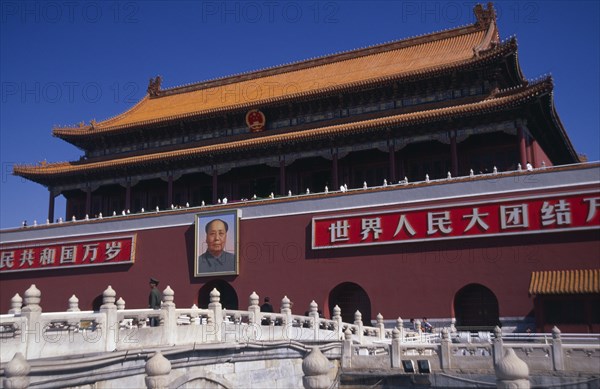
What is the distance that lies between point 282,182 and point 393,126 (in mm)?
4532

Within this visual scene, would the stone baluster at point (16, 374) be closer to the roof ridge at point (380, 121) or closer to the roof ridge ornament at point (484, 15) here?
the roof ridge at point (380, 121)

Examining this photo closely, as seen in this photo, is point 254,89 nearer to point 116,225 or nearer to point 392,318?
point 116,225

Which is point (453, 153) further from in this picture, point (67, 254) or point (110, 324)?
point (67, 254)

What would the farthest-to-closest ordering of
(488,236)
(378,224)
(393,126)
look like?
1. (393,126)
2. (378,224)
3. (488,236)

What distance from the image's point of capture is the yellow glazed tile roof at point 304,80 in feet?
77.3

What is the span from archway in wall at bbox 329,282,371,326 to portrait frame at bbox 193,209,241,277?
343cm

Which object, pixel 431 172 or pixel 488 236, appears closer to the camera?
pixel 488 236

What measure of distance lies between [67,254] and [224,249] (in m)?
6.94

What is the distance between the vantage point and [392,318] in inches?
737

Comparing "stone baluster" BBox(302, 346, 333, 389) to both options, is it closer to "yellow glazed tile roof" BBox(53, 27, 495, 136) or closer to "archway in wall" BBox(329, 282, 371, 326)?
"archway in wall" BBox(329, 282, 371, 326)

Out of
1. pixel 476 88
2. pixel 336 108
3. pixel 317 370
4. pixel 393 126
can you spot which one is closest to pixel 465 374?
pixel 317 370

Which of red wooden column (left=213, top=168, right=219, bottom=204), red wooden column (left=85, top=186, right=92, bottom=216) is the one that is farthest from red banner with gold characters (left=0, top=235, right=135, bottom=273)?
red wooden column (left=213, top=168, right=219, bottom=204)

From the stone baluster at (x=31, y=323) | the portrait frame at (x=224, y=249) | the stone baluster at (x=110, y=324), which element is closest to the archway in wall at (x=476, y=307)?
the portrait frame at (x=224, y=249)

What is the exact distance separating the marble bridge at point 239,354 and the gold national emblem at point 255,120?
9.84 meters
